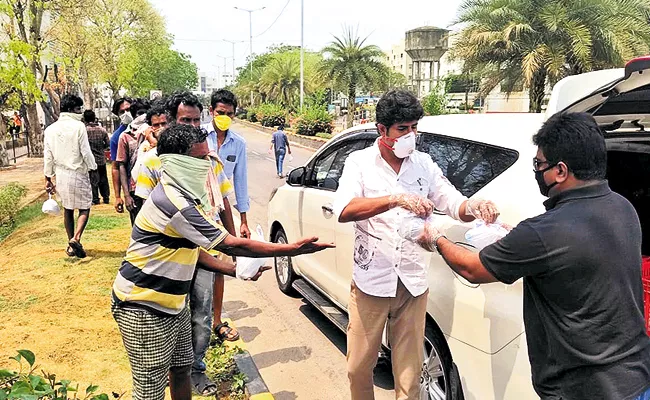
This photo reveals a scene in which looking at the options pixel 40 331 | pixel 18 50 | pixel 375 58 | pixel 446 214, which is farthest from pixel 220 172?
pixel 375 58

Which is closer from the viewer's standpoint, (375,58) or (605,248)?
(605,248)

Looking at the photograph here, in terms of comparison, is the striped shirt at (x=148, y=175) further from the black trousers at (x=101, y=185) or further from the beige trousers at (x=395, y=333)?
the black trousers at (x=101, y=185)

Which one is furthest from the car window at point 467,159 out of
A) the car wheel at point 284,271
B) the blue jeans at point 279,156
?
the blue jeans at point 279,156

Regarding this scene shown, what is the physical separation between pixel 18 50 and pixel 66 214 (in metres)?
6.56

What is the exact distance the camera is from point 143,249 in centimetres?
254

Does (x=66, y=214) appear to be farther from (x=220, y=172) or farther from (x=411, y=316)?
(x=411, y=316)

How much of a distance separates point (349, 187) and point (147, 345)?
1.29 meters

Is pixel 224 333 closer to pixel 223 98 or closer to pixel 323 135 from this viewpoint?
pixel 223 98

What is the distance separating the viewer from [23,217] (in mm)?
9305

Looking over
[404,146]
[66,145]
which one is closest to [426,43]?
[66,145]

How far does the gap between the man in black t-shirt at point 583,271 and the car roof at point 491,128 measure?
872 mm

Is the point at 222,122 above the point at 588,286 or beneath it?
above

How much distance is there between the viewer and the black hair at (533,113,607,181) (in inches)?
70.4

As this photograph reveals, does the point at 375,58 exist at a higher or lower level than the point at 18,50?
higher
